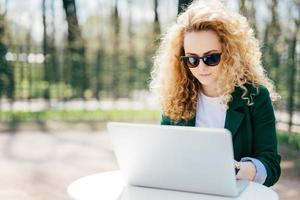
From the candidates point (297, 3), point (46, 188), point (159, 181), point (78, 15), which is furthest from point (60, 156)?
point (78, 15)

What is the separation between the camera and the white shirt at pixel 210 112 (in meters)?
2.52

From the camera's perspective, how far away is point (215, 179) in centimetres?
190

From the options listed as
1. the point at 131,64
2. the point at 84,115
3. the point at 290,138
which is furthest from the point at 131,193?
the point at 131,64

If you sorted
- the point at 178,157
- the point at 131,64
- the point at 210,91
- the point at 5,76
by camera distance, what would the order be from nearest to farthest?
the point at 178,157, the point at 210,91, the point at 131,64, the point at 5,76

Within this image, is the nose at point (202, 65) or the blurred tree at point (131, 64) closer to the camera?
the nose at point (202, 65)

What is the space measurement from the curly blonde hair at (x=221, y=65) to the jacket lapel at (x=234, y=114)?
0.08 feet

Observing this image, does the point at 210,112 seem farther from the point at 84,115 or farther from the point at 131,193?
the point at 84,115

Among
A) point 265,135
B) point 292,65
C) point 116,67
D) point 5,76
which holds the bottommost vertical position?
point 5,76

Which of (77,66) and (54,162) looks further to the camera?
(77,66)

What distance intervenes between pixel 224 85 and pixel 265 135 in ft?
0.88

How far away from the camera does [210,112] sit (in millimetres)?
2547

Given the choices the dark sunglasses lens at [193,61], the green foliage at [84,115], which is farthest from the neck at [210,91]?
the green foliage at [84,115]

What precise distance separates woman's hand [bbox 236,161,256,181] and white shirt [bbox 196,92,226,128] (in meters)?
0.31

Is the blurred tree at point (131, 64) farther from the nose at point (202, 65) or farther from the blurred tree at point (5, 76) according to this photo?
the nose at point (202, 65)
